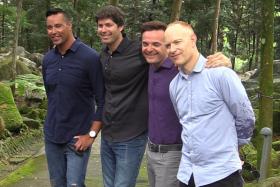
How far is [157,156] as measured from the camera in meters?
3.75

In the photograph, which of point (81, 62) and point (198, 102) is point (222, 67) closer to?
point (198, 102)

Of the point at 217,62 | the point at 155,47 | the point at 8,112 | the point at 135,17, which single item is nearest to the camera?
the point at 217,62

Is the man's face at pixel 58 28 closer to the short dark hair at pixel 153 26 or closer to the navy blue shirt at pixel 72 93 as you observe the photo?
the navy blue shirt at pixel 72 93

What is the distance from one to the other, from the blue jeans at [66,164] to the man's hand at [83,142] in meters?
0.05

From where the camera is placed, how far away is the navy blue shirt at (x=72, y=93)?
4391mm

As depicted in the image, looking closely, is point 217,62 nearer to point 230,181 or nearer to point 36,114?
point 230,181

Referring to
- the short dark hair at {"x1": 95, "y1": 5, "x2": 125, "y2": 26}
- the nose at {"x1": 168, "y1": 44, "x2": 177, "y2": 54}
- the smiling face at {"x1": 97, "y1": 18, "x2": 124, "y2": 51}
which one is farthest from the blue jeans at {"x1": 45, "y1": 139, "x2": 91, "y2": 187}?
the nose at {"x1": 168, "y1": 44, "x2": 177, "y2": 54}

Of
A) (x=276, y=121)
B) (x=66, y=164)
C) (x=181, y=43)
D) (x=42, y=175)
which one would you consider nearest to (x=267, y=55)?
(x=66, y=164)

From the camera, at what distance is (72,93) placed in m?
4.43

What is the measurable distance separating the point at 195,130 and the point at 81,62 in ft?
5.28

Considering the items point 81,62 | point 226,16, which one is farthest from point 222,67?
point 226,16

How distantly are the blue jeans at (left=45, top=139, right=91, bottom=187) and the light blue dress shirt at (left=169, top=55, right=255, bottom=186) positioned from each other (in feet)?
4.95

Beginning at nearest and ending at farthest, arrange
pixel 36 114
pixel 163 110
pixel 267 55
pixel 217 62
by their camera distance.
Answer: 1. pixel 217 62
2. pixel 163 110
3. pixel 267 55
4. pixel 36 114

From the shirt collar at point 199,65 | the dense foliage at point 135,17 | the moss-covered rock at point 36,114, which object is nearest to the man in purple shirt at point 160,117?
the shirt collar at point 199,65
